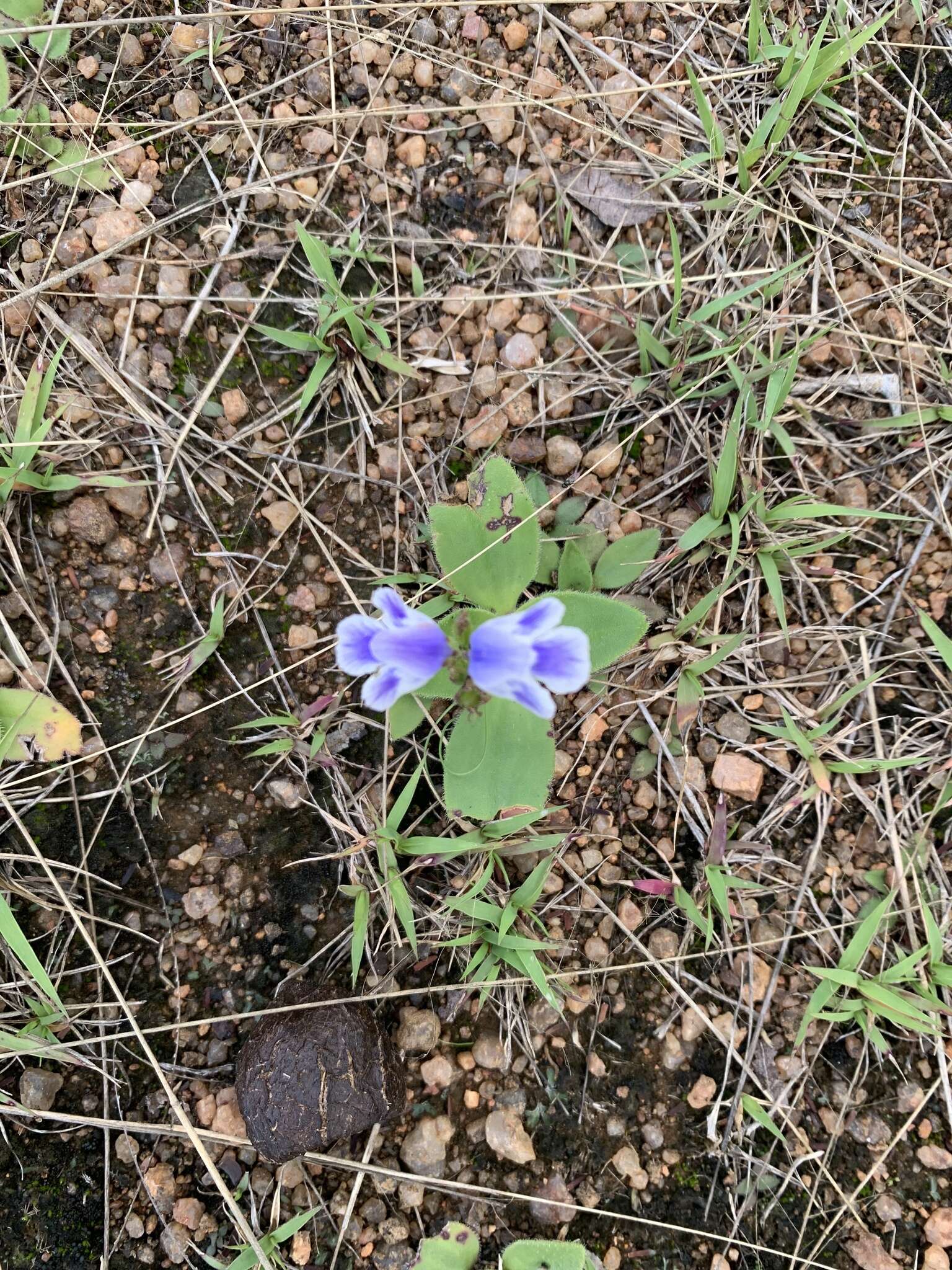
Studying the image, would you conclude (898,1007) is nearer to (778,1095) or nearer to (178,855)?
(778,1095)

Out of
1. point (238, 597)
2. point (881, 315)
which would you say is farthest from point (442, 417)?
Answer: point (881, 315)

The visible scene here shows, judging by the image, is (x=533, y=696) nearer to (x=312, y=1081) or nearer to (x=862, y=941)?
(x=312, y=1081)

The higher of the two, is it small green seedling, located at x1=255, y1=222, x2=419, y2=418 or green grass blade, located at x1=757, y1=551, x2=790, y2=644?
small green seedling, located at x1=255, y1=222, x2=419, y2=418

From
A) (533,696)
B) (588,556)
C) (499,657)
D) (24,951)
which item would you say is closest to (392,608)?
(499,657)

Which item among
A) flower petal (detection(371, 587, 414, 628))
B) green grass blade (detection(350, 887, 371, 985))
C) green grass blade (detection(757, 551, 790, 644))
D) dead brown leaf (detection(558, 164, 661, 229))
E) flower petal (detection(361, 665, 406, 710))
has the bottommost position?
green grass blade (detection(350, 887, 371, 985))

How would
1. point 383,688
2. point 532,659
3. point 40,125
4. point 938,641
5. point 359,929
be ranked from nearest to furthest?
point 532,659 → point 383,688 → point 359,929 → point 40,125 → point 938,641

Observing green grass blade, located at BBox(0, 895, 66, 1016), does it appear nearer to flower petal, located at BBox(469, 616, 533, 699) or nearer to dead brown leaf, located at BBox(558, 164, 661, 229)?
flower petal, located at BBox(469, 616, 533, 699)

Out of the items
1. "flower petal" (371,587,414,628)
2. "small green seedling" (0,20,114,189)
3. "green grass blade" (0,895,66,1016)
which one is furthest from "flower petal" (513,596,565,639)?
"small green seedling" (0,20,114,189)
